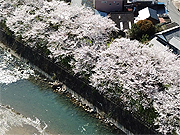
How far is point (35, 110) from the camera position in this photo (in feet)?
60.0

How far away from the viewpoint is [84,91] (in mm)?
18734

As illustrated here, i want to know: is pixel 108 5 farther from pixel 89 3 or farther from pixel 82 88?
pixel 82 88

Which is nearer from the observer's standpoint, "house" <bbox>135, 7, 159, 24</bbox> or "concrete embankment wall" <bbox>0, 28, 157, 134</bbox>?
"concrete embankment wall" <bbox>0, 28, 157, 134</bbox>

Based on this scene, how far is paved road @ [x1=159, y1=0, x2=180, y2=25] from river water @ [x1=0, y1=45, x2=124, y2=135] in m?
13.3

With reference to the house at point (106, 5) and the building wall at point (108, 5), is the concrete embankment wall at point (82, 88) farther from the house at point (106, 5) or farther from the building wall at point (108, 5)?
the building wall at point (108, 5)

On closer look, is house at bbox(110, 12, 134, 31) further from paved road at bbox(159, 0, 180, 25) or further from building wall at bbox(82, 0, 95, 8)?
paved road at bbox(159, 0, 180, 25)

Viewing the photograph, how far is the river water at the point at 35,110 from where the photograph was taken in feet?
54.7

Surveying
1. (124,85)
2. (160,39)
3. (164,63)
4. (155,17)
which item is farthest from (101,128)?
(155,17)

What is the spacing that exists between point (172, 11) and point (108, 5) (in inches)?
252

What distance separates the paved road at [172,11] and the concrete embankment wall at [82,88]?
11896mm

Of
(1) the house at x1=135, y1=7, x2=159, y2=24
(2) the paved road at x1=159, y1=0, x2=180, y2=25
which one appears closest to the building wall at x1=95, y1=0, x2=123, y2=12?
(1) the house at x1=135, y1=7, x2=159, y2=24

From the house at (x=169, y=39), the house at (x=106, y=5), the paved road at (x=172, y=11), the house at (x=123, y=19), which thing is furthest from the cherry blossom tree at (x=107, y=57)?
the paved road at (x=172, y=11)

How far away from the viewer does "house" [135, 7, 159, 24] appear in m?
24.3

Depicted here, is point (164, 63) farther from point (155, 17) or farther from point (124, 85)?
point (155, 17)
